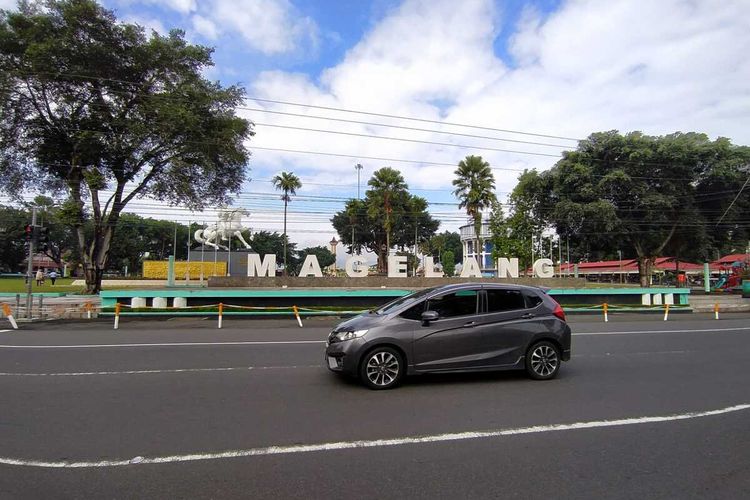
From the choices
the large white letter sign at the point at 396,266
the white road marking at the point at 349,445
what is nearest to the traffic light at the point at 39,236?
the white road marking at the point at 349,445

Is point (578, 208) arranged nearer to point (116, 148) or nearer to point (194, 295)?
point (194, 295)

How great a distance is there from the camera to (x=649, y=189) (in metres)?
39.4

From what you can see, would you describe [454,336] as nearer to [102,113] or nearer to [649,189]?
[102,113]

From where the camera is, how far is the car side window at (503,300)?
311 inches

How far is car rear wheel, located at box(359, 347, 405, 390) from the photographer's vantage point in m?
7.14

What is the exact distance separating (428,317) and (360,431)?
2370 millimetres

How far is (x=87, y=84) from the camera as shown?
97.7 feet

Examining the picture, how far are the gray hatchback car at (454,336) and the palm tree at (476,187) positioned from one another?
40.4 m

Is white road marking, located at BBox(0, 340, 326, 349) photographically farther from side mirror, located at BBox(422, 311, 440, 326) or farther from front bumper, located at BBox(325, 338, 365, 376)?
side mirror, located at BBox(422, 311, 440, 326)

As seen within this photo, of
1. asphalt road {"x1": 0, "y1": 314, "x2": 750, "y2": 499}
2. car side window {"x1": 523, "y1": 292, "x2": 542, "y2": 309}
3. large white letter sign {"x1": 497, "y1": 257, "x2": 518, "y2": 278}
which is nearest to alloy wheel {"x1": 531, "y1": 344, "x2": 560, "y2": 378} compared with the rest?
asphalt road {"x1": 0, "y1": 314, "x2": 750, "y2": 499}

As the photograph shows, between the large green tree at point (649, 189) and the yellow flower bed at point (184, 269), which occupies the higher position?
the large green tree at point (649, 189)

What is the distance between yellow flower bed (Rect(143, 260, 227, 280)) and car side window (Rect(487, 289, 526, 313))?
45.3 meters

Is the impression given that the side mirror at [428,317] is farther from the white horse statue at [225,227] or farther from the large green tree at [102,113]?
the white horse statue at [225,227]

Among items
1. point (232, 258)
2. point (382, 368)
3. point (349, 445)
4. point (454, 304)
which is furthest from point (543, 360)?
point (232, 258)
